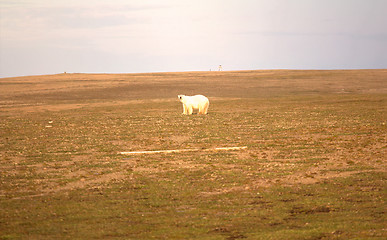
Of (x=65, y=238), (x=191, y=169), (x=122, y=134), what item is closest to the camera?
(x=65, y=238)

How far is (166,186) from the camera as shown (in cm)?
1315

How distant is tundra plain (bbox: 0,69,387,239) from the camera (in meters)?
9.57

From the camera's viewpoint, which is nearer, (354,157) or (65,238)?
(65,238)

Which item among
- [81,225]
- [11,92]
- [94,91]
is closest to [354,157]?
[81,225]

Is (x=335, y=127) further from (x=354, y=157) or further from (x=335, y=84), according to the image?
(x=335, y=84)

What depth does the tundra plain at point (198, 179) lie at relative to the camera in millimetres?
9570

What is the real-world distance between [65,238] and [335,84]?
199 feet

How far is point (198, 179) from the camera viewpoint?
13.9 meters

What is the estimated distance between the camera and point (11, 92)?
212ft

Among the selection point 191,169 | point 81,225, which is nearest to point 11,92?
point 191,169

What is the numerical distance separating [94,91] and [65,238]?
56.4 meters

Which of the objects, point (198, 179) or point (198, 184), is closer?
point (198, 184)

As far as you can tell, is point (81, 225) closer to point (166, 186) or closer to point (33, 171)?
point (166, 186)

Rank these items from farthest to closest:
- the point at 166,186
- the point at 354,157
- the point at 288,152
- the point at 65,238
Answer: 1. the point at 288,152
2. the point at 354,157
3. the point at 166,186
4. the point at 65,238
